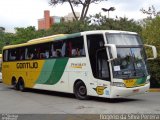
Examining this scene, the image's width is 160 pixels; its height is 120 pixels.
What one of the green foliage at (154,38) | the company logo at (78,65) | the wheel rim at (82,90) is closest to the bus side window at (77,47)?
the company logo at (78,65)

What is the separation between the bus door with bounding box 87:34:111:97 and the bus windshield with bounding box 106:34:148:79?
0.44 m

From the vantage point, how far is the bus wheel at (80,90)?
18705 mm

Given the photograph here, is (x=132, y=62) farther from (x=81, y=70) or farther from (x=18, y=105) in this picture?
(x=18, y=105)

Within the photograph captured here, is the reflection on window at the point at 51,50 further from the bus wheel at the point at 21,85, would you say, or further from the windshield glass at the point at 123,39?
the windshield glass at the point at 123,39

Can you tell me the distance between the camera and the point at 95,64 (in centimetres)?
1781

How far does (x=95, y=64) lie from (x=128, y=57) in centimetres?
149

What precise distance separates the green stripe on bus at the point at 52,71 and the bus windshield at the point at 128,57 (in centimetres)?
348

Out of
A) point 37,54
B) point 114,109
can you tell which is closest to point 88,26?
point 37,54

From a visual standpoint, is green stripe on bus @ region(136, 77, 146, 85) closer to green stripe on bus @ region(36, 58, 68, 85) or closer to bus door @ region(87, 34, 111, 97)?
bus door @ region(87, 34, 111, 97)

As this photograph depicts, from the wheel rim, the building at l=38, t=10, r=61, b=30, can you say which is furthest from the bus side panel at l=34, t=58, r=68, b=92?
the building at l=38, t=10, r=61, b=30

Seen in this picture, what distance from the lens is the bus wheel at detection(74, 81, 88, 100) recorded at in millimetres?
18705

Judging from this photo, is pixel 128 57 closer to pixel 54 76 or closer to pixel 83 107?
pixel 83 107

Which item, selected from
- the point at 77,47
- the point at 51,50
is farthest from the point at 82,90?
the point at 51,50

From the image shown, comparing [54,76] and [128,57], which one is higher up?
[128,57]
